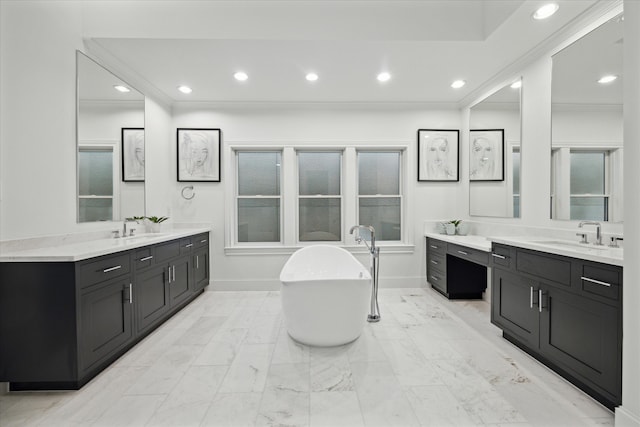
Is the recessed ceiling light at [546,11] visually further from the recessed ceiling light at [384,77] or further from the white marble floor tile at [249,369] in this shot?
the white marble floor tile at [249,369]

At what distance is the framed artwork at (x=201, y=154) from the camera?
455cm

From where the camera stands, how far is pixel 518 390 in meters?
2.07

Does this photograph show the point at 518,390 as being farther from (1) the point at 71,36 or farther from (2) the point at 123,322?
(1) the point at 71,36

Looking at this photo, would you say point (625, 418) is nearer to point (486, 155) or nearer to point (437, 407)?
point (437, 407)

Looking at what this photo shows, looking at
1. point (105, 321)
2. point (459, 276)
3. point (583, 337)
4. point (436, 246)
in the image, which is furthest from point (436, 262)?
point (105, 321)

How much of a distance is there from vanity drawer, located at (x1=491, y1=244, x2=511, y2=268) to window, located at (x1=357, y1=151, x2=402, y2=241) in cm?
194

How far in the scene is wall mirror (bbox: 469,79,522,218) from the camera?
3455mm

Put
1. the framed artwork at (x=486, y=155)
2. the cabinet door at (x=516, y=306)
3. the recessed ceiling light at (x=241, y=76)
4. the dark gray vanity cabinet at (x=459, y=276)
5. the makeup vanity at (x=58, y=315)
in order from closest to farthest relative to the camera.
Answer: the makeup vanity at (x=58, y=315) < the cabinet door at (x=516, y=306) < the recessed ceiling light at (x=241, y=76) < the framed artwork at (x=486, y=155) < the dark gray vanity cabinet at (x=459, y=276)

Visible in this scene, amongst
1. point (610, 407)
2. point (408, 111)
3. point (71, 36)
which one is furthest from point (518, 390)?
point (71, 36)

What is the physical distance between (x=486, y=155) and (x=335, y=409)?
11.2 feet

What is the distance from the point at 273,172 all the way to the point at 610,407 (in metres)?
4.15

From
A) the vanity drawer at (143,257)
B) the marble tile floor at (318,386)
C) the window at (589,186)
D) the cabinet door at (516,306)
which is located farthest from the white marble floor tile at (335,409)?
the window at (589,186)

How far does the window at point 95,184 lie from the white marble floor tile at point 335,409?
2494 millimetres

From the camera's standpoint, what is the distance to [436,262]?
A: 436 cm
